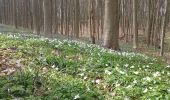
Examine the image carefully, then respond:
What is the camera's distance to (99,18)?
4234cm

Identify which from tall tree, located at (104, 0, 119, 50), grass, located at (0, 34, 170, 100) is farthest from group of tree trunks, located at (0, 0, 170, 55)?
grass, located at (0, 34, 170, 100)

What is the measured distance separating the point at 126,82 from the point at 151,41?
30.5m

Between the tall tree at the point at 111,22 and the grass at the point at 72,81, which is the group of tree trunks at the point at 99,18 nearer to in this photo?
the tall tree at the point at 111,22

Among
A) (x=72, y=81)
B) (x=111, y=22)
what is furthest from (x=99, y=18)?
(x=72, y=81)

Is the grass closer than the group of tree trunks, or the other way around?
the grass

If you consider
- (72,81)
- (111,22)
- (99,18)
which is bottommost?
(72,81)

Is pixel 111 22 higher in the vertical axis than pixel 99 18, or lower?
Answer: lower

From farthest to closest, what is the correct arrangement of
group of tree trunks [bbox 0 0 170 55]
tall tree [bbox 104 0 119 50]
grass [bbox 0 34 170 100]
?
group of tree trunks [bbox 0 0 170 55]
tall tree [bbox 104 0 119 50]
grass [bbox 0 34 170 100]

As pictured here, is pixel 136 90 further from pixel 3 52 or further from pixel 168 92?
pixel 3 52

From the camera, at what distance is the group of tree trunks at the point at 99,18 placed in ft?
63.9

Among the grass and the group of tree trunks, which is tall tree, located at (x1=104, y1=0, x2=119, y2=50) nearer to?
the group of tree trunks

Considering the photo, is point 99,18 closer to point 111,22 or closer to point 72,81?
point 111,22

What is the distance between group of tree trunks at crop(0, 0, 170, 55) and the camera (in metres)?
19.5

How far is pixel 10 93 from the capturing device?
6.76 m
